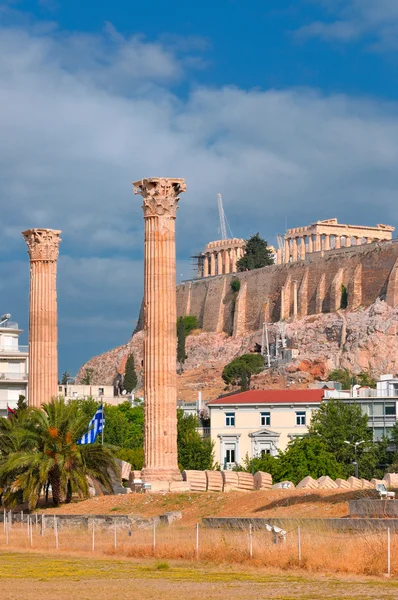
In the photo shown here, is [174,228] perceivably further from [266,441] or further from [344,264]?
[344,264]

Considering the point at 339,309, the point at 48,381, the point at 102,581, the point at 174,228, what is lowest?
the point at 102,581

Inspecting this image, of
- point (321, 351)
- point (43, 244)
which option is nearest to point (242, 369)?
point (321, 351)

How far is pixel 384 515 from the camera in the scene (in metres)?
23.8

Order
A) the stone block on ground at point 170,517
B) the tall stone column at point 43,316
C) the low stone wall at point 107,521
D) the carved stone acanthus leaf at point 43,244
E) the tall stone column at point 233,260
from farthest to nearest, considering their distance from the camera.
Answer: the tall stone column at point 233,260, the carved stone acanthus leaf at point 43,244, the tall stone column at point 43,316, the stone block on ground at point 170,517, the low stone wall at point 107,521

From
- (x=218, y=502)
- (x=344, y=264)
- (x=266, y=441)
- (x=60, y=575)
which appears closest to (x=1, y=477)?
(x=218, y=502)

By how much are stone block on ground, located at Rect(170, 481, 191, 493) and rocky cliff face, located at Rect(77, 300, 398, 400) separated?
63.7 m

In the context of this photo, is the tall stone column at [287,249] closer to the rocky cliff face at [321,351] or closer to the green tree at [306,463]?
the rocky cliff face at [321,351]

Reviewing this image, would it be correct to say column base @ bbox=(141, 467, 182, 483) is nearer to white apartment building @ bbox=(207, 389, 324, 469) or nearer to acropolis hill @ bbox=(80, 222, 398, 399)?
white apartment building @ bbox=(207, 389, 324, 469)

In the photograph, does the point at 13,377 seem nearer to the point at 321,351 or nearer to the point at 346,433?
the point at 346,433

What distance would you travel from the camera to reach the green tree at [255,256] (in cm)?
13450

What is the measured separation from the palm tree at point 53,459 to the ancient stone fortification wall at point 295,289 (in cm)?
7256

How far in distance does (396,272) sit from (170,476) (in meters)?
74.5

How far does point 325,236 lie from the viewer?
138 metres

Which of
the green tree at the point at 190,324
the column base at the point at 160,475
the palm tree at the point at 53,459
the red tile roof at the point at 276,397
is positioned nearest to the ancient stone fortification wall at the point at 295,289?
the green tree at the point at 190,324
